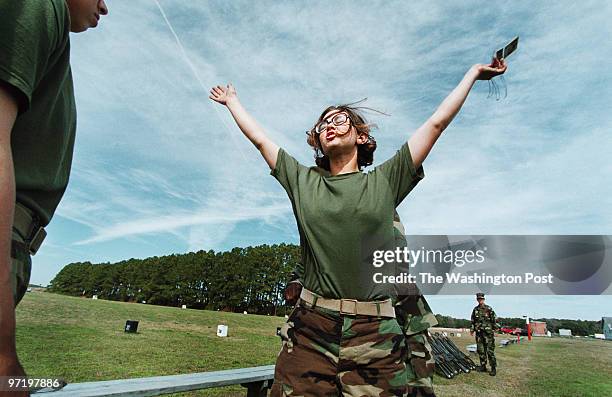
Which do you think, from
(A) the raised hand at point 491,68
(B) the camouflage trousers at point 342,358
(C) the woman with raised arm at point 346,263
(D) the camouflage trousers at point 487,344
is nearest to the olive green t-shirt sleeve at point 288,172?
(C) the woman with raised arm at point 346,263

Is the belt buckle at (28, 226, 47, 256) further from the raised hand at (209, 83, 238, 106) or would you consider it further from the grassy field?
the grassy field

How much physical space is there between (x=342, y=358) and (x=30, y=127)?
5.35 feet

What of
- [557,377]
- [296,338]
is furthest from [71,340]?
[557,377]

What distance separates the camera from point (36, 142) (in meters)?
1.32

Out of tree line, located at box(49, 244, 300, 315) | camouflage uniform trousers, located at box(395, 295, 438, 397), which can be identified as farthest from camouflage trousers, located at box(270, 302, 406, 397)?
tree line, located at box(49, 244, 300, 315)

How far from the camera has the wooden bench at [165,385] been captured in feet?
10.9

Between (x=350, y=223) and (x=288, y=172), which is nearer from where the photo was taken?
(x=350, y=223)

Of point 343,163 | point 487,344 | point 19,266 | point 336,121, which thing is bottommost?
point 487,344

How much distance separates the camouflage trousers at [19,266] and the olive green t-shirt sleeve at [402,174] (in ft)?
5.78

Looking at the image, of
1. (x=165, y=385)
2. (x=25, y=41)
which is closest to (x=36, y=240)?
(x=25, y=41)

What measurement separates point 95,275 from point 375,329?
9941 centimetres

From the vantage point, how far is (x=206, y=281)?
73625 mm

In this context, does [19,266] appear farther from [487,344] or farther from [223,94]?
[487,344]

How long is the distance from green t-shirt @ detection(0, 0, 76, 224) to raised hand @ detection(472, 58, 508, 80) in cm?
213
